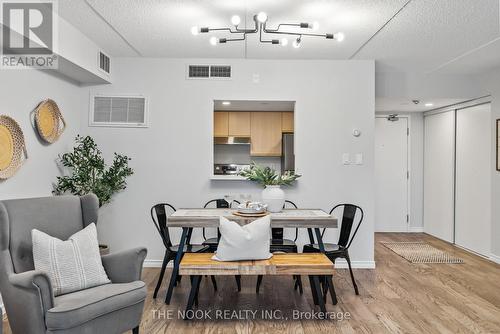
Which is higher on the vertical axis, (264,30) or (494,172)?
(264,30)

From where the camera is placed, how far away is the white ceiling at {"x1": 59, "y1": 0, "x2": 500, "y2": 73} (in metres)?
3.04

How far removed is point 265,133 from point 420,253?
2.88m

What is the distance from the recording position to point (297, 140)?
14.8 feet

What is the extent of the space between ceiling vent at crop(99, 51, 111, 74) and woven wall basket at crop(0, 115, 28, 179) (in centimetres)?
126

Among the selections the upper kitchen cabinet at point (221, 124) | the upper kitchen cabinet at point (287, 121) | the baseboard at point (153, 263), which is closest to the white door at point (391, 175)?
the upper kitchen cabinet at point (287, 121)

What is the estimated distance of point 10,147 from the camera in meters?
3.16

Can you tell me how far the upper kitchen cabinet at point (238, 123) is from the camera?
611 centimetres

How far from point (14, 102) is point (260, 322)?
2.76 metres

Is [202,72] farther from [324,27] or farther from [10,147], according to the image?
[10,147]

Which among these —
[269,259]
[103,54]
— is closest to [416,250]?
[269,259]

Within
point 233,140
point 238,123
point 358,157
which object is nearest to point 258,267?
point 358,157

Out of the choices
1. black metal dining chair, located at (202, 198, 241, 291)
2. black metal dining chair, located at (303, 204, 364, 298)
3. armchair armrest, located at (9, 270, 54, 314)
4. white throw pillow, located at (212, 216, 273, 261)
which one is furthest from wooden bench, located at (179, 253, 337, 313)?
armchair armrest, located at (9, 270, 54, 314)

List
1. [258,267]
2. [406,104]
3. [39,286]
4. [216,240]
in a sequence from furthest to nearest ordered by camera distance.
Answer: [406,104], [216,240], [258,267], [39,286]

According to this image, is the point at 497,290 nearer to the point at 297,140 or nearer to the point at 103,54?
the point at 297,140
